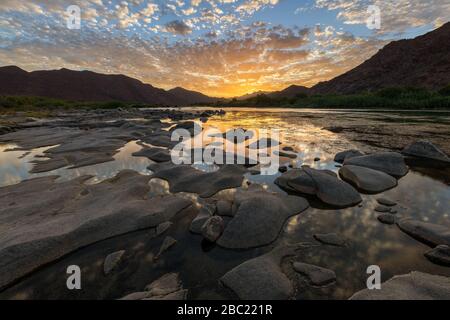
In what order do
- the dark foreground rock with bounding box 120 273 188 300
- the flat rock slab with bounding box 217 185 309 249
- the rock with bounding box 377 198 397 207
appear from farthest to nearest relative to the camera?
the rock with bounding box 377 198 397 207
the flat rock slab with bounding box 217 185 309 249
the dark foreground rock with bounding box 120 273 188 300

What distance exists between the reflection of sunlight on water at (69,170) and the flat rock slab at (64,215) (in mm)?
691

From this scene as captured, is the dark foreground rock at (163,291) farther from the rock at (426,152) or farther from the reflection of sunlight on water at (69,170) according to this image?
the rock at (426,152)

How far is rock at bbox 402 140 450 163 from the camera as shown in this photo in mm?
7934

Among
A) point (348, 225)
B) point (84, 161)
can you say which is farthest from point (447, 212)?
point (84, 161)

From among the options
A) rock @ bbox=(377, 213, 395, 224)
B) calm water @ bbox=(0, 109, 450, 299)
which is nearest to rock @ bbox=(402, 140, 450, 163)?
calm water @ bbox=(0, 109, 450, 299)

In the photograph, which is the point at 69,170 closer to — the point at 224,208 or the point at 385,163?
the point at 224,208

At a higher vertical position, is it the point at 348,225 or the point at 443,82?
the point at 443,82

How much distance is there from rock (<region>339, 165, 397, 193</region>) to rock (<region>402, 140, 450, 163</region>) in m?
3.68

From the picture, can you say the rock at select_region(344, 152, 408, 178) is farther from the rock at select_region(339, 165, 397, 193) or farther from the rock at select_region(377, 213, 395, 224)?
the rock at select_region(377, 213, 395, 224)

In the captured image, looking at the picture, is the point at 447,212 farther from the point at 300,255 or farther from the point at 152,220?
the point at 152,220

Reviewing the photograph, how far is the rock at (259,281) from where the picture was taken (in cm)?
254

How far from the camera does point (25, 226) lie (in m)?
3.79

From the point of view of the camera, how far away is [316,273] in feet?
9.12
